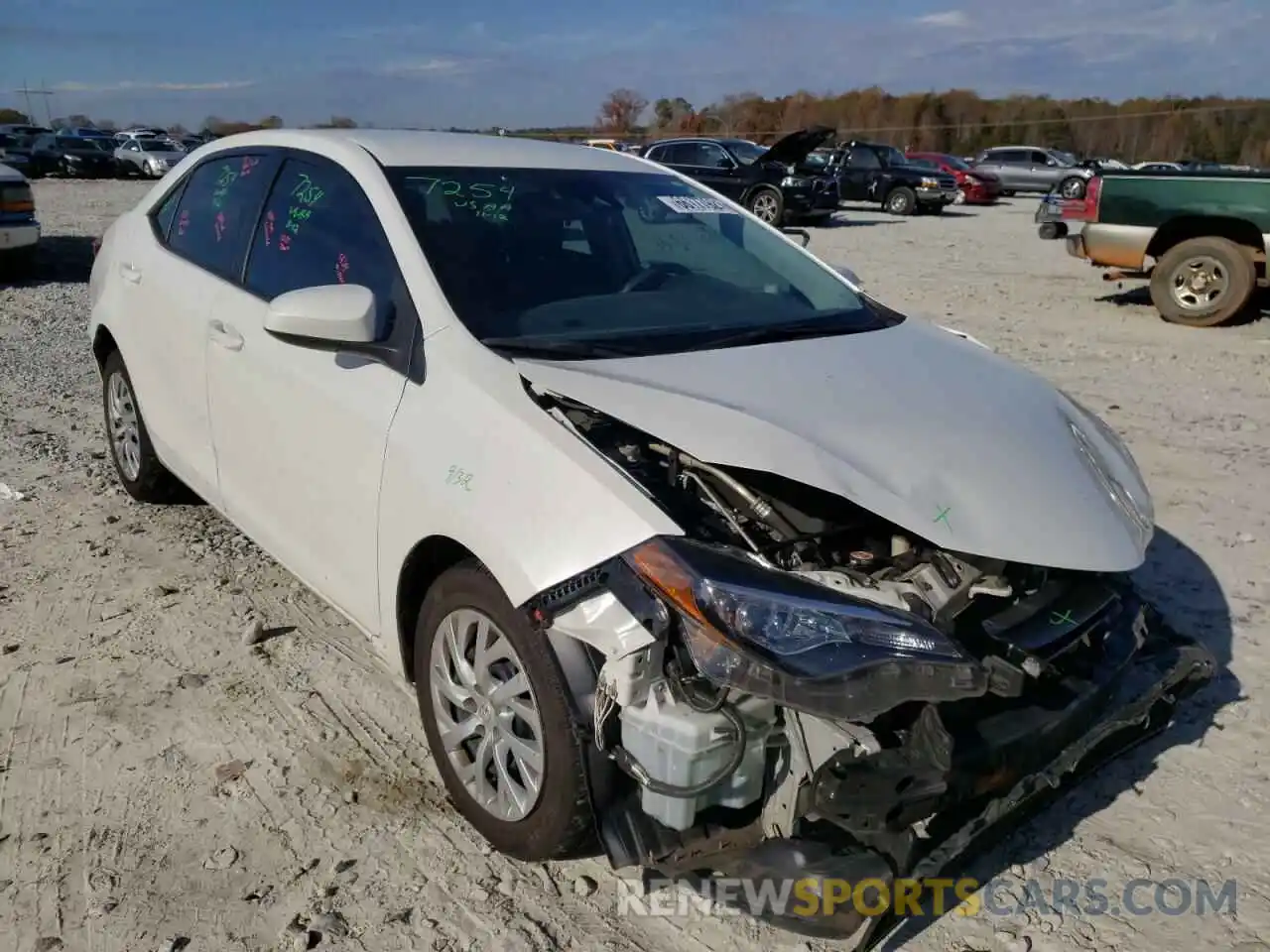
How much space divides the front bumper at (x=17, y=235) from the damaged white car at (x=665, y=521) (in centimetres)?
925

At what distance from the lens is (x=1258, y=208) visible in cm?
908

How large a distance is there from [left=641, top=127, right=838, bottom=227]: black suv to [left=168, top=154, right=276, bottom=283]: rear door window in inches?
636

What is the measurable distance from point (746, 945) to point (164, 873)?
1469mm

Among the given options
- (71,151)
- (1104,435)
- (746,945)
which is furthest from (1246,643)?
(71,151)

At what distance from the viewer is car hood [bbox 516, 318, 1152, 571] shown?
235 centimetres

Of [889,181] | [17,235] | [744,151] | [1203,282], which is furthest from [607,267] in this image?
[889,181]

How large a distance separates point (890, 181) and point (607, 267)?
22722 millimetres

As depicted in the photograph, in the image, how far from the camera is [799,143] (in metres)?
16.9

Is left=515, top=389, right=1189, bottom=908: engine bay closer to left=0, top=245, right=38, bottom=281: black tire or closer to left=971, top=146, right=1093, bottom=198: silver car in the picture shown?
left=0, top=245, right=38, bottom=281: black tire

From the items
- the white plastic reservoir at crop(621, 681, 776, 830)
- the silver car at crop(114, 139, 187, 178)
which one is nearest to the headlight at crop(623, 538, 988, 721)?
the white plastic reservoir at crop(621, 681, 776, 830)

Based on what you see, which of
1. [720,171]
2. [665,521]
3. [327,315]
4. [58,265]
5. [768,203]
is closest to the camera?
[665,521]

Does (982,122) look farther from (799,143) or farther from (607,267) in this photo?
(607,267)

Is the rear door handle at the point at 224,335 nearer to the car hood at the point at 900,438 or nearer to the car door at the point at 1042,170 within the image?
the car hood at the point at 900,438

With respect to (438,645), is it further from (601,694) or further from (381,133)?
(381,133)
